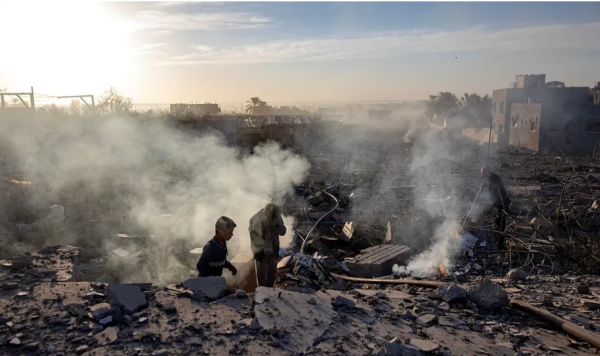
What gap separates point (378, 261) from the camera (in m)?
6.52

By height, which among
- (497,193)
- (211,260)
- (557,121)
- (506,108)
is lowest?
(211,260)

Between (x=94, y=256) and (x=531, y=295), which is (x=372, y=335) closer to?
(x=531, y=295)

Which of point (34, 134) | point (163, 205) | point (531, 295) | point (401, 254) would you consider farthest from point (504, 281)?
point (34, 134)

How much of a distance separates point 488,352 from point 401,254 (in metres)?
3.58

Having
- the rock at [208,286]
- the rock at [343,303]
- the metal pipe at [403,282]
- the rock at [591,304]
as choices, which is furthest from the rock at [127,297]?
the rock at [591,304]

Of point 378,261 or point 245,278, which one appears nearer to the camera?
point 245,278

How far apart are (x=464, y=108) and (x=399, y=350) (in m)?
50.7

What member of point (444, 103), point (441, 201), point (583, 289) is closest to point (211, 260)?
point (583, 289)

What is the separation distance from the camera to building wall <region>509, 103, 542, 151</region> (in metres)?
28.7

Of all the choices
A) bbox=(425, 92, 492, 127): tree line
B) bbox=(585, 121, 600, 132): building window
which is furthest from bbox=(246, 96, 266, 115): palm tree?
bbox=(585, 121, 600, 132): building window

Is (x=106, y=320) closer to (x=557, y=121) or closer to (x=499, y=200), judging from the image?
(x=499, y=200)

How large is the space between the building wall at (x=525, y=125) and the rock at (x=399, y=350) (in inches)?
1168

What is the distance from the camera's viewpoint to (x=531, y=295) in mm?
4570

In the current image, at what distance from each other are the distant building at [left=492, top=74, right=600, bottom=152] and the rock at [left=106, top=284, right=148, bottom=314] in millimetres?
29046
